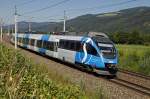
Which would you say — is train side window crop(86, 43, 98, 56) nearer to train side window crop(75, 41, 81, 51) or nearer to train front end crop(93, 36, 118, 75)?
train front end crop(93, 36, 118, 75)

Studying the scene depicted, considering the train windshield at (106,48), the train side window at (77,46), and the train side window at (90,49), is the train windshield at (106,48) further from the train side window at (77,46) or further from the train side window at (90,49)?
the train side window at (77,46)

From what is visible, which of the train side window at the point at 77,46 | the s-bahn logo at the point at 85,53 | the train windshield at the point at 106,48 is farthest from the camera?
the train side window at the point at 77,46

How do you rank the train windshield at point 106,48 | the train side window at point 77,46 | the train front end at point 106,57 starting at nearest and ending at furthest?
1. the train front end at point 106,57
2. the train windshield at point 106,48
3. the train side window at point 77,46

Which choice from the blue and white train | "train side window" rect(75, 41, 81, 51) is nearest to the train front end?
the blue and white train

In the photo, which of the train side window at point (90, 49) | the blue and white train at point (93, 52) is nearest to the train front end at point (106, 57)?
the blue and white train at point (93, 52)

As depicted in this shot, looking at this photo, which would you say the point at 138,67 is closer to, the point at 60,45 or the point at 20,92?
the point at 60,45

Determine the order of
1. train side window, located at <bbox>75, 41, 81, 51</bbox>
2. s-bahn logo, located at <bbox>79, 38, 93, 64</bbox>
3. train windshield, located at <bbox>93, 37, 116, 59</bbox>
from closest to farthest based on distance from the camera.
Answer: train windshield, located at <bbox>93, 37, 116, 59</bbox> → s-bahn logo, located at <bbox>79, 38, 93, 64</bbox> → train side window, located at <bbox>75, 41, 81, 51</bbox>

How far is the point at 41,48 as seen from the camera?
42438mm

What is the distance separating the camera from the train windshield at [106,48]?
24873mm

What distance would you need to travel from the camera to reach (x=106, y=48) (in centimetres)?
2509

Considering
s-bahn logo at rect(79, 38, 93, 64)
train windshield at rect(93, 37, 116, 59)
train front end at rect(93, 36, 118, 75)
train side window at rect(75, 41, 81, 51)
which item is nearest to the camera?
train front end at rect(93, 36, 118, 75)

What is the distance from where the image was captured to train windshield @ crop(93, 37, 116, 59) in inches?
979

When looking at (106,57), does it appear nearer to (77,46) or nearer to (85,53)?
(85,53)

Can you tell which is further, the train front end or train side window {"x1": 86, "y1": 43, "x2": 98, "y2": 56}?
train side window {"x1": 86, "y1": 43, "x2": 98, "y2": 56}
